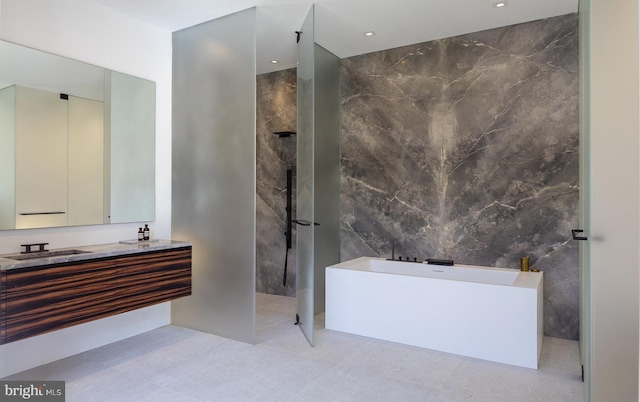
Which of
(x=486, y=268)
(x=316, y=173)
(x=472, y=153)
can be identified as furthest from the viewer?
(x=316, y=173)

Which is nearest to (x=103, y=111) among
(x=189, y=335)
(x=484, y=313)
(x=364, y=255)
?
(x=189, y=335)

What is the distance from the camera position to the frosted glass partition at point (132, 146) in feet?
11.4

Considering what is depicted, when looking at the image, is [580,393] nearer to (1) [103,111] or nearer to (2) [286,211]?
(2) [286,211]

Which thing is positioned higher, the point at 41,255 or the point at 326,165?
the point at 326,165

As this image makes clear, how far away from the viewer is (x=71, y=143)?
315 cm

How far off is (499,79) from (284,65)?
252cm

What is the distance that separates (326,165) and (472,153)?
1.60 meters

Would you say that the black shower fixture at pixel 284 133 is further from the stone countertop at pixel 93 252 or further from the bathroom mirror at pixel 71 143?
the stone countertop at pixel 93 252

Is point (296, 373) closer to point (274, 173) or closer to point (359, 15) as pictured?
point (274, 173)

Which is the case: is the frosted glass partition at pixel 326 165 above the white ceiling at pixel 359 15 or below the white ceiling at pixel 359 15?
below

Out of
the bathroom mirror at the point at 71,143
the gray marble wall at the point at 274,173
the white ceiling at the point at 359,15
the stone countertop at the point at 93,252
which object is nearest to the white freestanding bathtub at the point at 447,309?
the gray marble wall at the point at 274,173

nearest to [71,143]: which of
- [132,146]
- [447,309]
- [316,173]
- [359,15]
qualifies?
[132,146]

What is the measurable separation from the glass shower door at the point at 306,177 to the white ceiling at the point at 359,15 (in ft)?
0.77

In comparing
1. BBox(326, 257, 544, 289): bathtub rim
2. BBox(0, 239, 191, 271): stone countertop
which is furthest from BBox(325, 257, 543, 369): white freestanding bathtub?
BBox(0, 239, 191, 271): stone countertop
